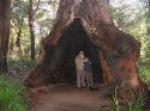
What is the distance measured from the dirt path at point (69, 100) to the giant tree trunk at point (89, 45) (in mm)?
660

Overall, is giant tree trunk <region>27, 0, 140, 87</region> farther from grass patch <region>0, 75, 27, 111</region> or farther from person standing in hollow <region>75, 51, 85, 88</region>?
grass patch <region>0, 75, 27, 111</region>

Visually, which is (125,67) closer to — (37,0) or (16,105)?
(16,105)

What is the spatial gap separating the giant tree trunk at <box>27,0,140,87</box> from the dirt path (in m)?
0.66

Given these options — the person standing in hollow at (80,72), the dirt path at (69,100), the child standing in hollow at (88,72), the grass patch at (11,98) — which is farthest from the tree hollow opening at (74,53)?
the grass patch at (11,98)

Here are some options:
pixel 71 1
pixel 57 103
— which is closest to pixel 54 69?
pixel 71 1

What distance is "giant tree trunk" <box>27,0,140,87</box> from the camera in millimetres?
12992

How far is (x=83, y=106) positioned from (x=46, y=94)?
2.48 meters

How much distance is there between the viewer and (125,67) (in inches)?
508

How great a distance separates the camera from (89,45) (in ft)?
57.0

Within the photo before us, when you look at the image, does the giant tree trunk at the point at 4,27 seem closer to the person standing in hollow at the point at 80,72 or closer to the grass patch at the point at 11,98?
the person standing in hollow at the point at 80,72

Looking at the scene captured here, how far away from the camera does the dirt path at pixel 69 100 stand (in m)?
11.7

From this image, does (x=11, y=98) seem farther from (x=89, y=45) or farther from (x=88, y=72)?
(x=89, y=45)

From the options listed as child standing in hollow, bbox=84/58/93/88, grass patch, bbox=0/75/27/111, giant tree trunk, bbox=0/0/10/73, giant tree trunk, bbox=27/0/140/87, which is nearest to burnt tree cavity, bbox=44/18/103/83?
giant tree trunk, bbox=27/0/140/87

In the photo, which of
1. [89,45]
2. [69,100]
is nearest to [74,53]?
[89,45]
